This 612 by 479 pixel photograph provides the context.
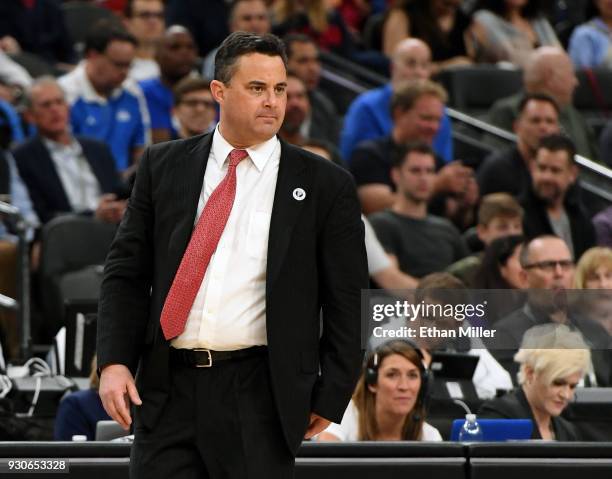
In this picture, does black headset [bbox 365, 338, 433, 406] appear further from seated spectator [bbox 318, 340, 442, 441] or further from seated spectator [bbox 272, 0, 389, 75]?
seated spectator [bbox 272, 0, 389, 75]

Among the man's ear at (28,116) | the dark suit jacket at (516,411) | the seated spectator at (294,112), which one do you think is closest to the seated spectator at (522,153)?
the seated spectator at (294,112)

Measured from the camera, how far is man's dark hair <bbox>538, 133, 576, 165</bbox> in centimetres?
873

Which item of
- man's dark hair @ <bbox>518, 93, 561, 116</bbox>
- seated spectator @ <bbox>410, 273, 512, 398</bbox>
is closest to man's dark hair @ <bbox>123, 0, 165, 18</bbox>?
man's dark hair @ <bbox>518, 93, 561, 116</bbox>

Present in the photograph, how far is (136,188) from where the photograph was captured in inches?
146

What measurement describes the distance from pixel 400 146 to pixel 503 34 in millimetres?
3935

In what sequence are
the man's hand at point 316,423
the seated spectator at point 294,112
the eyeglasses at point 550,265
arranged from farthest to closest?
the seated spectator at point 294,112, the eyeglasses at point 550,265, the man's hand at point 316,423

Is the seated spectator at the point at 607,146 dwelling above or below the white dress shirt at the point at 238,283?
above

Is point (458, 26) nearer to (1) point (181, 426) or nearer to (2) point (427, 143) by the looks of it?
(2) point (427, 143)

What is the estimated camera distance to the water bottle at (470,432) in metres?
5.00

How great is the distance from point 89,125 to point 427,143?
90.6 inches

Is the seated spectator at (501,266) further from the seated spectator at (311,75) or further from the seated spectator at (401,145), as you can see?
the seated spectator at (311,75)

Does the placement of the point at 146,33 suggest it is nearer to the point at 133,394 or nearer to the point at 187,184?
the point at 187,184

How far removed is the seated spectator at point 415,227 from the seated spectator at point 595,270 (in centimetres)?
125

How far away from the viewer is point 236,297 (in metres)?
3.57
